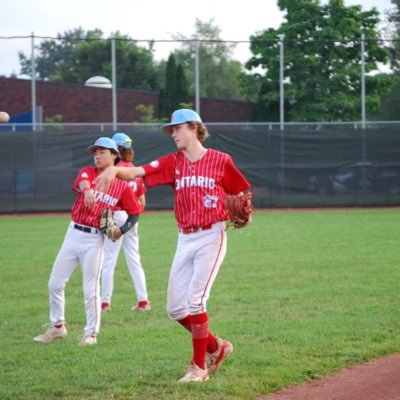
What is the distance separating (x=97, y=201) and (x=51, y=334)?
1.23 metres

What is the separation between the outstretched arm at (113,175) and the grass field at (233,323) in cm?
132

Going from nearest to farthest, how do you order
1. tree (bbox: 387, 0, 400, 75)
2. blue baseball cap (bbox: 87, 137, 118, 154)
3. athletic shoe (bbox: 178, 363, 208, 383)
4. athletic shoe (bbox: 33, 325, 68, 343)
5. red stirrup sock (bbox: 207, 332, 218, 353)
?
athletic shoe (bbox: 178, 363, 208, 383) < red stirrup sock (bbox: 207, 332, 218, 353) < blue baseball cap (bbox: 87, 137, 118, 154) < athletic shoe (bbox: 33, 325, 68, 343) < tree (bbox: 387, 0, 400, 75)

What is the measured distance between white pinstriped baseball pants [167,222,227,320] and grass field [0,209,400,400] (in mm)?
501

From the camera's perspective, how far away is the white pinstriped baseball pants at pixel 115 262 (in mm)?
8828

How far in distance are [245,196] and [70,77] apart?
185 feet

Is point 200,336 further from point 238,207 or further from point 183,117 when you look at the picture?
point 183,117

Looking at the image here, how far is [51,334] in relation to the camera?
7250 mm

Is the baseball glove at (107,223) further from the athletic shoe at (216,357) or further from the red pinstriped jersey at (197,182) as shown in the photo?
the athletic shoe at (216,357)

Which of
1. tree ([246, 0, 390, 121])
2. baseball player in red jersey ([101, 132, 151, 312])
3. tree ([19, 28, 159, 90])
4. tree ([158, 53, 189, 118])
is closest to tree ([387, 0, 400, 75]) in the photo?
tree ([246, 0, 390, 121])

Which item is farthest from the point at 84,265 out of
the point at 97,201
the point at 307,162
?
the point at 307,162

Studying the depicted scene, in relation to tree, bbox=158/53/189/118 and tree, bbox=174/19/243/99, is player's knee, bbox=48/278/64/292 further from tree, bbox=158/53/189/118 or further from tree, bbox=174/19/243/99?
tree, bbox=174/19/243/99

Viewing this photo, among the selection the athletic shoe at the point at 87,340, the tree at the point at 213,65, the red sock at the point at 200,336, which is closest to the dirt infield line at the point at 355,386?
the red sock at the point at 200,336

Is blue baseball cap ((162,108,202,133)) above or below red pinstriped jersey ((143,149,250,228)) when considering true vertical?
above

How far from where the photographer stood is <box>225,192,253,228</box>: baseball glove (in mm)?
5809
